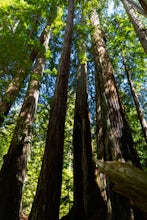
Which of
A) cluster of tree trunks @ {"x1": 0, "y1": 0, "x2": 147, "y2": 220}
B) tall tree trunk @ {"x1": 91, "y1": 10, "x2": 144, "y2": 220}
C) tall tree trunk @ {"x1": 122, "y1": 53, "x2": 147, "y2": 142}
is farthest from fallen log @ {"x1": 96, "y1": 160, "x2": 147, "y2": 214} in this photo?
tall tree trunk @ {"x1": 122, "y1": 53, "x2": 147, "y2": 142}

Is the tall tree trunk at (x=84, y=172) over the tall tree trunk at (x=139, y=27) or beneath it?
beneath

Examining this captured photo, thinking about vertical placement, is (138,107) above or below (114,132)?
above

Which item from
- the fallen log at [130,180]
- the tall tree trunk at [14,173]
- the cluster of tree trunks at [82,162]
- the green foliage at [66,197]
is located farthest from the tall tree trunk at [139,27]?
the green foliage at [66,197]

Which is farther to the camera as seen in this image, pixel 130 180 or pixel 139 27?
pixel 139 27

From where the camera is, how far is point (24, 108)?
7.45 m

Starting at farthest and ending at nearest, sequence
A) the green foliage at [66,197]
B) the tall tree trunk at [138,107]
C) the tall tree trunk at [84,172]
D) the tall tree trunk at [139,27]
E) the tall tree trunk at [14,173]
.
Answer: the tall tree trunk at [138,107], the green foliage at [66,197], the tall tree trunk at [139,27], the tall tree trunk at [14,173], the tall tree trunk at [84,172]

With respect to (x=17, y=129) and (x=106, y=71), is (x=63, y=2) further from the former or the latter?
(x=17, y=129)

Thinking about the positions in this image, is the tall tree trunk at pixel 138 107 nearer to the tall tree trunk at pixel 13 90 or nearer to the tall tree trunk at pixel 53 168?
the tall tree trunk at pixel 13 90

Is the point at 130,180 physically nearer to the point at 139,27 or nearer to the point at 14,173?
the point at 14,173

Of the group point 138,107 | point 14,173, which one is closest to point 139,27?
point 138,107

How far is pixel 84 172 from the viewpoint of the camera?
510cm

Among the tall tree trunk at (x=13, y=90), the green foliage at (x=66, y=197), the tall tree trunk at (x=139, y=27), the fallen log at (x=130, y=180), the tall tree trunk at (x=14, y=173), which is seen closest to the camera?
the fallen log at (x=130, y=180)

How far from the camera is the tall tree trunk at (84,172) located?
457 centimetres

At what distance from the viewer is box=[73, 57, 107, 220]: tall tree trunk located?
4.57m
